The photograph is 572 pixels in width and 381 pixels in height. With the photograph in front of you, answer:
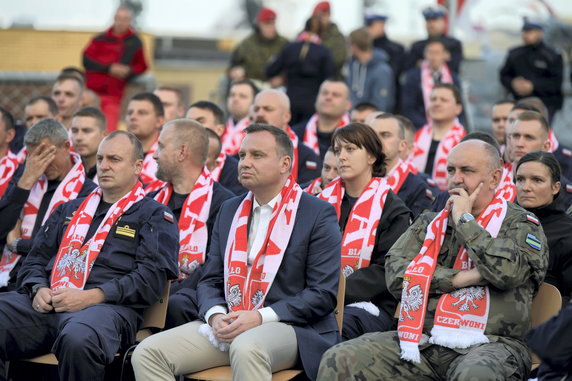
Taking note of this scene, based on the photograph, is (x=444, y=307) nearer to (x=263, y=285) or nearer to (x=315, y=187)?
(x=263, y=285)

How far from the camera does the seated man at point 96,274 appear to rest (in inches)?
230

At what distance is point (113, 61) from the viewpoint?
12.8 metres

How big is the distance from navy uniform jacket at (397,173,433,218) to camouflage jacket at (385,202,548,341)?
2.04 m

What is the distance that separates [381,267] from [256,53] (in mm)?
6937

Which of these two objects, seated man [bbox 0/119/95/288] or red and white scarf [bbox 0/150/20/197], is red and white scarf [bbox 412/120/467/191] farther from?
red and white scarf [bbox 0/150/20/197]

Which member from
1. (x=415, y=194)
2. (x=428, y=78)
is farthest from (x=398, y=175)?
(x=428, y=78)

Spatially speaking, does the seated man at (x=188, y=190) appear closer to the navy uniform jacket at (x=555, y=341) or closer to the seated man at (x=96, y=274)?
the seated man at (x=96, y=274)

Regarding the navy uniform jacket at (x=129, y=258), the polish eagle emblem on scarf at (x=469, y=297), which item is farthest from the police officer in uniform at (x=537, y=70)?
the polish eagle emblem on scarf at (x=469, y=297)

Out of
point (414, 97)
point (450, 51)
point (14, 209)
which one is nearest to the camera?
point (14, 209)

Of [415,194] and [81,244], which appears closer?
[81,244]

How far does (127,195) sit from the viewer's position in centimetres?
657

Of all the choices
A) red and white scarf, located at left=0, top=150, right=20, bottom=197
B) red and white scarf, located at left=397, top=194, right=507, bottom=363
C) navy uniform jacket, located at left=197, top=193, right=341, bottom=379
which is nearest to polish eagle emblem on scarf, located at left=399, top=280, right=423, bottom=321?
red and white scarf, located at left=397, top=194, right=507, bottom=363

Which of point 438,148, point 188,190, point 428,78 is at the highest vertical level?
point 428,78

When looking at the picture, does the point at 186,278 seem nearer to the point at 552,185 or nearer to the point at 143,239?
the point at 143,239
